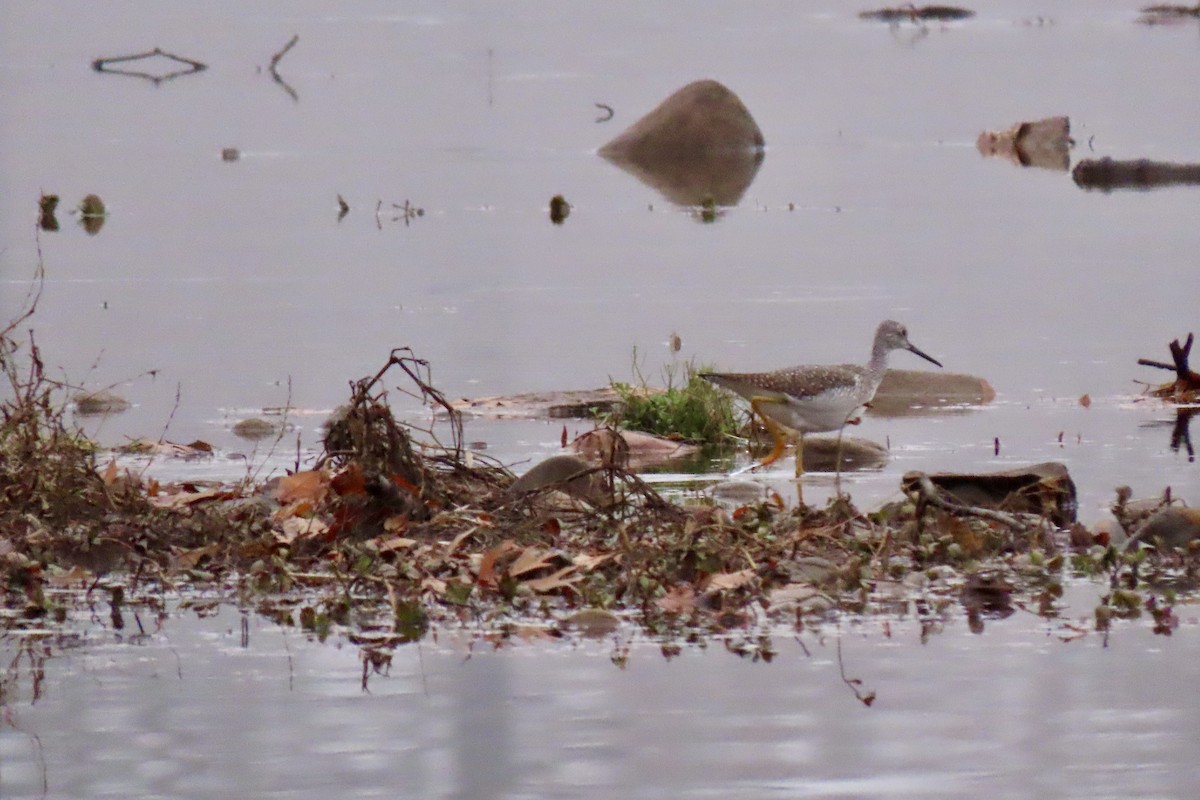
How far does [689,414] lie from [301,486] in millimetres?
4549

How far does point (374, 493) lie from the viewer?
1099 cm

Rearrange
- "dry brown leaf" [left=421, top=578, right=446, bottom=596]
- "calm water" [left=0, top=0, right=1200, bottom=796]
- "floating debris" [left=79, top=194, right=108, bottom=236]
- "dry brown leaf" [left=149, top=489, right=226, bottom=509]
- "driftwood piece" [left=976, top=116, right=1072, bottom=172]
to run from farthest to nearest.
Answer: "driftwood piece" [left=976, top=116, right=1072, bottom=172], "floating debris" [left=79, top=194, right=108, bottom=236], "dry brown leaf" [left=149, top=489, right=226, bottom=509], "dry brown leaf" [left=421, top=578, right=446, bottom=596], "calm water" [left=0, top=0, right=1200, bottom=796]

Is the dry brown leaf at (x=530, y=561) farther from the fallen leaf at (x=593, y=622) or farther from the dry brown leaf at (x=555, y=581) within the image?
the fallen leaf at (x=593, y=622)

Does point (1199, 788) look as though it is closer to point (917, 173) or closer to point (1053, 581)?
point (1053, 581)

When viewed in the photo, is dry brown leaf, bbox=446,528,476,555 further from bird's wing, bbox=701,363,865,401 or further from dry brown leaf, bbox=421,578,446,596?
bird's wing, bbox=701,363,865,401

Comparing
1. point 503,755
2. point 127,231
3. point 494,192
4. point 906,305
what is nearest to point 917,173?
point 494,192

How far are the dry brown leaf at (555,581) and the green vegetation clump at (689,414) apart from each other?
5107 mm

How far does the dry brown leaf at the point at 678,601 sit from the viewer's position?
9805 mm

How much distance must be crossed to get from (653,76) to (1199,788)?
6520 cm

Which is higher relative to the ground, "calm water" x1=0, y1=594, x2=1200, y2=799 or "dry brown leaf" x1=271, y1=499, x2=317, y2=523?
"dry brown leaf" x1=271, y1=499, x2=317, y2=523

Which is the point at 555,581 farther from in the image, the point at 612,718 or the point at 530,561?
the point at 612,718

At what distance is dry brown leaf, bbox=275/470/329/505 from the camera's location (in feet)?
37.1

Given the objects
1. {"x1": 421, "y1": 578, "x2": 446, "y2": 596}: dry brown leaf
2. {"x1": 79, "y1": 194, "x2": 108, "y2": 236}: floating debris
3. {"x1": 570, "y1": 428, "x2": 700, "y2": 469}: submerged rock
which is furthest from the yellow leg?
{"x1": 79, "y1": 194, "x2": 108, "y2": 236}: floating debris

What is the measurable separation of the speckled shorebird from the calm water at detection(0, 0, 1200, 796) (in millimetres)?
539
